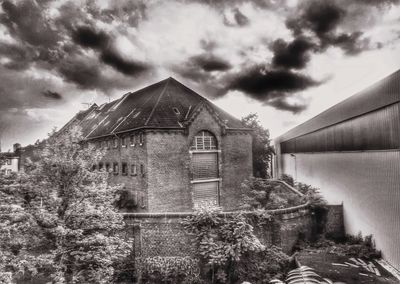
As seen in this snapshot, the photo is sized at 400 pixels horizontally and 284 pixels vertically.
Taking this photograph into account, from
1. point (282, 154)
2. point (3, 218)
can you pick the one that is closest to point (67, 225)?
point (3, 218)

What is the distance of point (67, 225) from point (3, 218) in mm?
2342

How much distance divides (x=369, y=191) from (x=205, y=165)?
45.0ft

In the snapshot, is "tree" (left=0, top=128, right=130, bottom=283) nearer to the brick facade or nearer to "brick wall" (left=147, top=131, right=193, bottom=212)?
"brick wall" (left=147, top=131, right=193, bottom=212)

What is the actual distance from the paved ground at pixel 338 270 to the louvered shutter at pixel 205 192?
10753 mm

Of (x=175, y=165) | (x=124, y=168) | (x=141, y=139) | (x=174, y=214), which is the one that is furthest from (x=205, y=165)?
(x=174, y=214)

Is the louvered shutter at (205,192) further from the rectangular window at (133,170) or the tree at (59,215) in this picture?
the tree at (59,215)

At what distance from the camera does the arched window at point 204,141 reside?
26.5m

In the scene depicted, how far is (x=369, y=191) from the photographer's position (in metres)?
16.6

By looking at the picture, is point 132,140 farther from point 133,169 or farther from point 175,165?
point 175,165

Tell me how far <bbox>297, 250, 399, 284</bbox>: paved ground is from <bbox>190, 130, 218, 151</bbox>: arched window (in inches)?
495

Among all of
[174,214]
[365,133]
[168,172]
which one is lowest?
[174,214]

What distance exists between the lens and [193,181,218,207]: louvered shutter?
26045 millimetres

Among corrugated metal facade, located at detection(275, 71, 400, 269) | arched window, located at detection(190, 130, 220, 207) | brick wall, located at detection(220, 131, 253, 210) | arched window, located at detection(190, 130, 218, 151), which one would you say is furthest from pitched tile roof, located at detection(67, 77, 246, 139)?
corrugated metal facade, located at detection(275, 71, 400, 269)

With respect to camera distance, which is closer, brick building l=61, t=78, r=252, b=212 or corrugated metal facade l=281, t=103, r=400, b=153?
corrugated metal facade l=281, t=103, r=400, b=153
